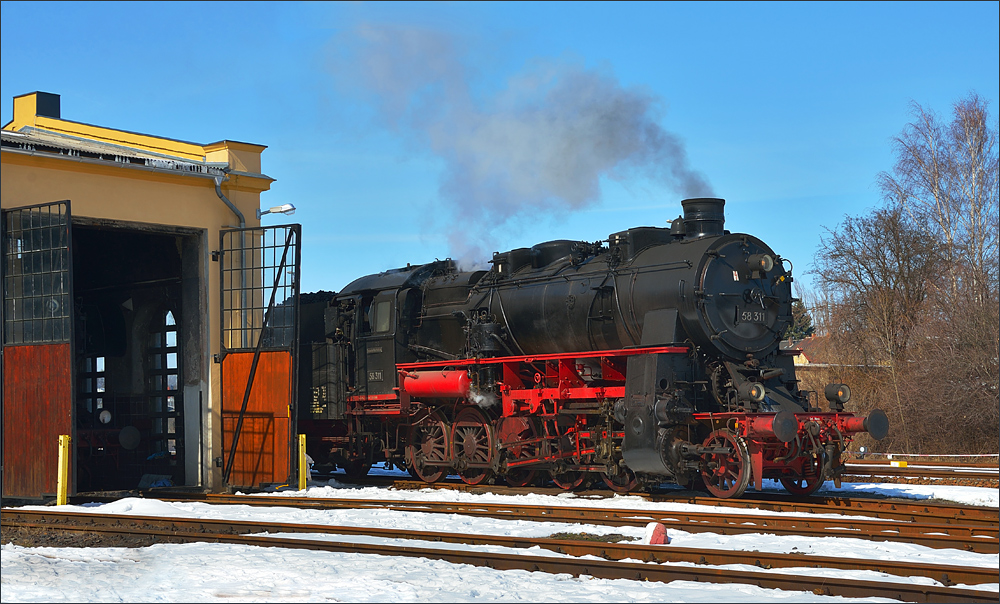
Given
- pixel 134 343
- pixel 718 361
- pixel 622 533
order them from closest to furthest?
pixel 622 533, pixel 718 361, pixel 134 343

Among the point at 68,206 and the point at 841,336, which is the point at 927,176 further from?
the point at 68,206

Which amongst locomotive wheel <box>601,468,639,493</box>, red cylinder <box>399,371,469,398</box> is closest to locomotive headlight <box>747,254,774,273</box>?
locomotive wheel <box>601,468,639,493</box>

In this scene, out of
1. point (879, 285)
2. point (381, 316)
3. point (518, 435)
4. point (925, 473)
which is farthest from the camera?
point (879, 285)

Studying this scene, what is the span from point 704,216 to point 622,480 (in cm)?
399

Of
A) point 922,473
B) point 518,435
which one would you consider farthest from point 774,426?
point 922,473

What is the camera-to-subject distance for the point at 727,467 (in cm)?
1270

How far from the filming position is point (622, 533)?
10000 millimetres

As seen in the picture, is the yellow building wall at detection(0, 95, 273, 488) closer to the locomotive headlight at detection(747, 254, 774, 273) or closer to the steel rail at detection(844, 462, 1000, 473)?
the locomotive headlight at detection(747, 254, 774, 273)

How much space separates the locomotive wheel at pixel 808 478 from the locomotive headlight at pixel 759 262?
105 inches

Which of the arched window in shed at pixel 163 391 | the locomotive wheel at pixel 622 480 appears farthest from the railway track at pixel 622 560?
the arched window in shed at pixel 163 391

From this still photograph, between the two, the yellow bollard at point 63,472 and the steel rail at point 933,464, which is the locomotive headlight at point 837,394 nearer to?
the steel rail at point 933,464

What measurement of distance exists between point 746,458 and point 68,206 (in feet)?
32.2

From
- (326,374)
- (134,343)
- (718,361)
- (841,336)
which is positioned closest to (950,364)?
(841,336)

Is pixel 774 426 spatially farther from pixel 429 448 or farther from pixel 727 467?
pixel 429 448
